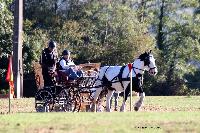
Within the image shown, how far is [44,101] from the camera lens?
19484mm

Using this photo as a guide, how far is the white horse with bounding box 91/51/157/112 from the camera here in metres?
20.4

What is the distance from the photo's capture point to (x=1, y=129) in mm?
12320

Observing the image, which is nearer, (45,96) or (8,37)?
(45,96)

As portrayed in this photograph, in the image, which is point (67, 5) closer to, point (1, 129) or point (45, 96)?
point (45, 96)

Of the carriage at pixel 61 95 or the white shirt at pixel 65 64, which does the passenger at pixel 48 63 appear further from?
the white shirt at pixel 65 64

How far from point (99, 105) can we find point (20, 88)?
1413 centimetres

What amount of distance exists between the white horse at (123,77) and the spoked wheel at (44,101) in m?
1.90

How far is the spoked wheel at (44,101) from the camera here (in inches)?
766

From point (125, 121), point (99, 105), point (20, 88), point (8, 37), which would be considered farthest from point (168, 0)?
point (125, 121)

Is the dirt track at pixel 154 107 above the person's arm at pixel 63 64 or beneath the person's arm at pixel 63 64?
beneath

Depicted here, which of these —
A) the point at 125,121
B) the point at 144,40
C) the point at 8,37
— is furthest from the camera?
the point at 144,40

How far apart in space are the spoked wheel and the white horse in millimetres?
1902

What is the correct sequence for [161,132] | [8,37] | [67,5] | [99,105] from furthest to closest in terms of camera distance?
[67,5], [8,37], [99,105], [161,132]

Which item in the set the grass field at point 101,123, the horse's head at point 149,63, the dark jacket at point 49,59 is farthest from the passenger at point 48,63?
the grass field at point 101,123
